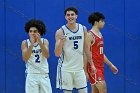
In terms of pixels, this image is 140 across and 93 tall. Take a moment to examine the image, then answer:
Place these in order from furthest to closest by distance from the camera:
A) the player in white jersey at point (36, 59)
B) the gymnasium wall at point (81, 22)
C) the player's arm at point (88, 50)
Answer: the gymnasium wall at point (81, 22)
the player's arm at point (88, 50)
the player in white jersey at point (36, 59)

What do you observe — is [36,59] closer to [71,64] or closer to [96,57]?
[71,64]

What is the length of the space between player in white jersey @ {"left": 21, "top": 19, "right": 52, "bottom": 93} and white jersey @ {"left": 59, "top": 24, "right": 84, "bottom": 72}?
35cm

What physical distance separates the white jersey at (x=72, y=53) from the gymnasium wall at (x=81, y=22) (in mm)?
1937

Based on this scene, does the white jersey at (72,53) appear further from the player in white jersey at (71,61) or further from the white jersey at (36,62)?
the white jersey at (36,62)

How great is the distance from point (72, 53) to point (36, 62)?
624 mm

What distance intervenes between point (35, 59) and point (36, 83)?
389 millimetres

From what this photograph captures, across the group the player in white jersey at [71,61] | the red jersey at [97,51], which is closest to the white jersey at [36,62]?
the player in white jersey at [71,61]

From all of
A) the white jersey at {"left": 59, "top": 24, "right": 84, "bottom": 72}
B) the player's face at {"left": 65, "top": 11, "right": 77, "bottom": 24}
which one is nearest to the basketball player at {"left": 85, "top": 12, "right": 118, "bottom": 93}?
the white jersey at {"left": 59, "top": 24, "right": 84, "bottom": 72}

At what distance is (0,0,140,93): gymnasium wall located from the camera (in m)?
8.66

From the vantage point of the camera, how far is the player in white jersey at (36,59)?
256 inches

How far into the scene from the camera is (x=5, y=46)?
8664 millimetres

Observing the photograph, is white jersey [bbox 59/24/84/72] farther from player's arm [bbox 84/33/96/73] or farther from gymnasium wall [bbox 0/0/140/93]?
gymnasium wall [bbox 0/0/140/93]

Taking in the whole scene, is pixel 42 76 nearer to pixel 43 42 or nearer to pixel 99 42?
pixel 43 42

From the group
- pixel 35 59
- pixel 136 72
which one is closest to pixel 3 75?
pixel 35 59
